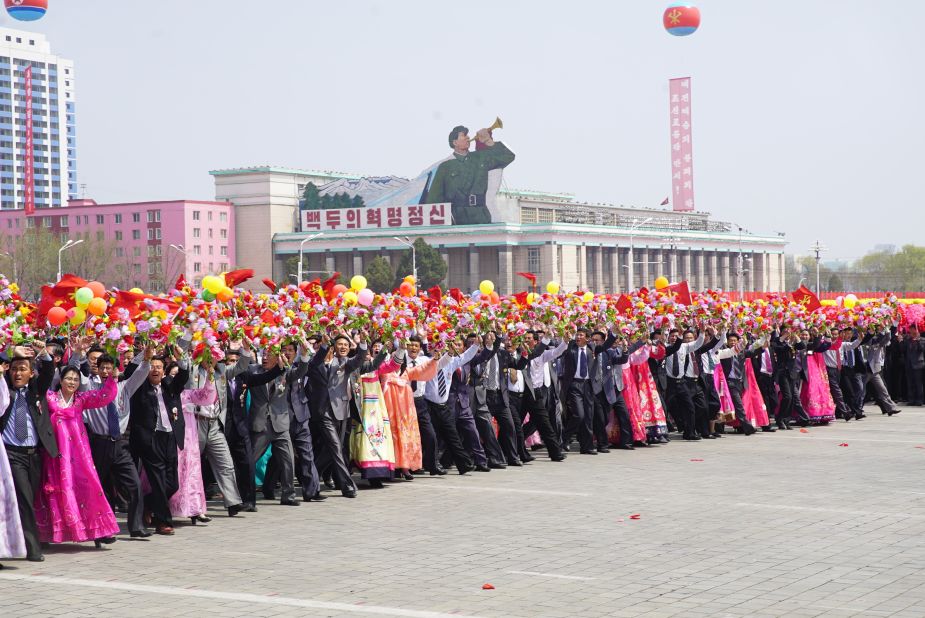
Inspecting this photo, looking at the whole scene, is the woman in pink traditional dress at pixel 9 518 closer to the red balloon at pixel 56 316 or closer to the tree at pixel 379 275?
the red balloon at pixel 56 316

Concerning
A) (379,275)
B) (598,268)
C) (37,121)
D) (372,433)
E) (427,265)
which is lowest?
(372,433)

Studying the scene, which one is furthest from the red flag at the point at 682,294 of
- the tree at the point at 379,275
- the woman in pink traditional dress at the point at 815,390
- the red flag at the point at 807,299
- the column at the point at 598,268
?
the column at the point at 598,268

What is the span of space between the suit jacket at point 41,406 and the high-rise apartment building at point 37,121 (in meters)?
155

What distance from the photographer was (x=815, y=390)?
794 inches

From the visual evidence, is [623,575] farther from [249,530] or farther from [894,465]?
[894,465]

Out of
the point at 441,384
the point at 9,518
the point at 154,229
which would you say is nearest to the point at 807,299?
the point at 441,384

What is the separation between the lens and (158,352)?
10859 millimetres

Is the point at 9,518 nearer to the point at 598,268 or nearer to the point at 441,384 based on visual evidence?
the point at 441,384

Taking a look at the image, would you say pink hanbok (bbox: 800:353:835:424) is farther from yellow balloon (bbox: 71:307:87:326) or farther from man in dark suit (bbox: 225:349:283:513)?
yellow balloon (bbox: 71:307:87:326)

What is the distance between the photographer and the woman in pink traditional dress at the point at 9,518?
29.9ft

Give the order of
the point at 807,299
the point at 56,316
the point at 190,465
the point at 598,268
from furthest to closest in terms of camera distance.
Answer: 1. the point at 598,268
2. the point at 807,299
3. the point at 190,465
4. the point at 56,316

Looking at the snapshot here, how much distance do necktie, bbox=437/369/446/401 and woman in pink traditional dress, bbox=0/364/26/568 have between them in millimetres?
5817

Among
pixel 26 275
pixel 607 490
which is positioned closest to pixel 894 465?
pixel 607 490

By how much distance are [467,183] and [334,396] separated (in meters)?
88.5
